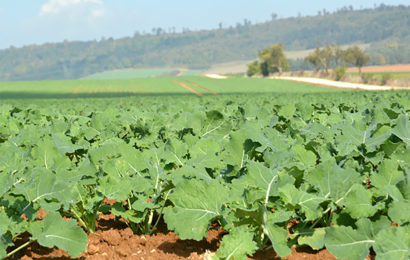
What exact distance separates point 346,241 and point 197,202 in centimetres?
81

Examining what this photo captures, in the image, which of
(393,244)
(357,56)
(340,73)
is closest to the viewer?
(393,244)

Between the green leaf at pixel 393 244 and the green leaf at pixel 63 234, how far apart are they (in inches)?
58.1

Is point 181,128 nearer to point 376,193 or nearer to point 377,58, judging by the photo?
point 376,193


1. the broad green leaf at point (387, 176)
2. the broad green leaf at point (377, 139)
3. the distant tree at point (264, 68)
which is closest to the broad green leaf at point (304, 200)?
the broad green leaf at point (387, 176)

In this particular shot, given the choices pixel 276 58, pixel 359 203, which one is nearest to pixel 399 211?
pixel 359 203

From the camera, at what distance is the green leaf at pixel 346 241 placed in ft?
6.42

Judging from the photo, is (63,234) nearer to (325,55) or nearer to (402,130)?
(402,130)

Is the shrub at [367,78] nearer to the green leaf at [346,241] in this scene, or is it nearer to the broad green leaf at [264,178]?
the broad green leaf at [264,178]

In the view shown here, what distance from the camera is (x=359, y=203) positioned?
2.12 metres

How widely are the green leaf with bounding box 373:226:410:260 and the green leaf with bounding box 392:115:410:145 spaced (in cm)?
136

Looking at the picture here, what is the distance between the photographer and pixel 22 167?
2.64 meters

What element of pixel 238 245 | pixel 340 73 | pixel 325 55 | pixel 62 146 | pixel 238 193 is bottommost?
pixel 340 73

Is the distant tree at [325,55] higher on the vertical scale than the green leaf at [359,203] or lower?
lower

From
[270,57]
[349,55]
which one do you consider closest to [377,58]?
[270,57]
